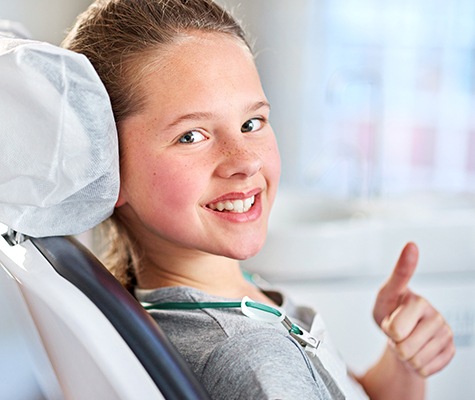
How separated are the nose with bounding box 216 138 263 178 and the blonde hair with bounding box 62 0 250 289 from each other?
0.39ft

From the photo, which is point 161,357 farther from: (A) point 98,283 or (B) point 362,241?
(B) point 362,241

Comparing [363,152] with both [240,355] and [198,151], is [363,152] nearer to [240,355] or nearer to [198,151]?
[198,151]

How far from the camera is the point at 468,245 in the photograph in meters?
2.15

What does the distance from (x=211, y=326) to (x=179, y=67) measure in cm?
31

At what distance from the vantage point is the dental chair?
70 centimetres

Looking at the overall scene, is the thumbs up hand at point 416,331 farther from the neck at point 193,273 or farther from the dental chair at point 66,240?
the dental chair at point 66,240

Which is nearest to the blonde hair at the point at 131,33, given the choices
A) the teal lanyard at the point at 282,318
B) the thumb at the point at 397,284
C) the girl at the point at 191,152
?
the girl at the point at 191,152

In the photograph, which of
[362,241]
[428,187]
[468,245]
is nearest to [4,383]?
[362,241]

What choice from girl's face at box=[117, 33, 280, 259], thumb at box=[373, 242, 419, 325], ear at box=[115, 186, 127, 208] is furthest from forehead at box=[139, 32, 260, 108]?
thumb at box=[373, 242, 419, 325]

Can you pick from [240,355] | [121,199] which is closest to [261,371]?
[240,355]

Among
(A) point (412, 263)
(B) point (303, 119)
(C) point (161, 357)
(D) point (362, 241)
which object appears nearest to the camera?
(C) point (161, 357)

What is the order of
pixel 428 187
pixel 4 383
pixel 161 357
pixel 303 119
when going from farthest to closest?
pixel 428 187 → pixel 303 119 → pixel 4 383 → pixel 161 357

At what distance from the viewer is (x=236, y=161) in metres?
0.93

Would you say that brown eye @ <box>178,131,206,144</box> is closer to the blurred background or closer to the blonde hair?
the blonde hair
